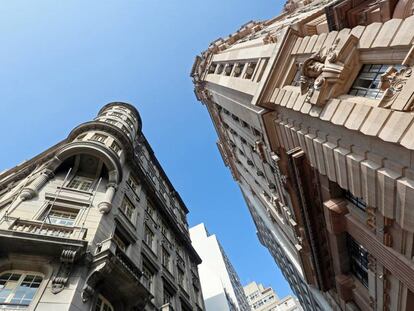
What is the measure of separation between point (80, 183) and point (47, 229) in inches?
283

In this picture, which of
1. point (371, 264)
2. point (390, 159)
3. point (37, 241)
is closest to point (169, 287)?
point (37, 241)

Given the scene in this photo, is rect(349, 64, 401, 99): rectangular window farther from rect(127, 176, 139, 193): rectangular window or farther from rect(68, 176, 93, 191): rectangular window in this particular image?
rect(127, 176, 139, 193): rectangular window

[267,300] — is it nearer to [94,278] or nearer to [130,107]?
[130,107]

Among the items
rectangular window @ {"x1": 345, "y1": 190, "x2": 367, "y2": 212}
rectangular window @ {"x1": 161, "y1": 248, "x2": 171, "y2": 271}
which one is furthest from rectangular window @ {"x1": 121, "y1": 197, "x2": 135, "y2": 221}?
rectangular window @ {"x1": 345, "y1": 190, "x2": 367, "y2": 212}

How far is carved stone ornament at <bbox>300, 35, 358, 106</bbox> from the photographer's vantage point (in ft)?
33.3

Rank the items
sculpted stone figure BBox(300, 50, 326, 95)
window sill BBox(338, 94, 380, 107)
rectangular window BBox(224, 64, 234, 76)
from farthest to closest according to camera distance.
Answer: rectangular window BBox(224, 64, 234, 76) < sculpted stone figure BBox(300, 50, 326, 95) < window sill BBox(338, 94, 380, 107)

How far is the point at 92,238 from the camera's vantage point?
50.2 feet

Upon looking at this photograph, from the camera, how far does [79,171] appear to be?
22.7 meters

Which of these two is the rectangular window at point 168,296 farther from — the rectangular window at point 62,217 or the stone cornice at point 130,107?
the stone cornice at point 130,107

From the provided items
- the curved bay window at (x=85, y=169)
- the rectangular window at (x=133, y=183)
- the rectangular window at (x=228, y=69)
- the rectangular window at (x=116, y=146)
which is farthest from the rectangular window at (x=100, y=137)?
the rectangular window at (x=228, y=69)

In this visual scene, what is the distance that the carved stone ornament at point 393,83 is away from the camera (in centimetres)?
771

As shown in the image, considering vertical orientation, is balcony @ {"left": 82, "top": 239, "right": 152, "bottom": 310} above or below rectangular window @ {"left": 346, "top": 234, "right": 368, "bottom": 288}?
above

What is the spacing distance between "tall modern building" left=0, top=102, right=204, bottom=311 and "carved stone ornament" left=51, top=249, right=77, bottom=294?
44 millimetres

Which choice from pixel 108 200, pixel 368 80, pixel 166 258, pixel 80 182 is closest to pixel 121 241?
pixel 108 200
